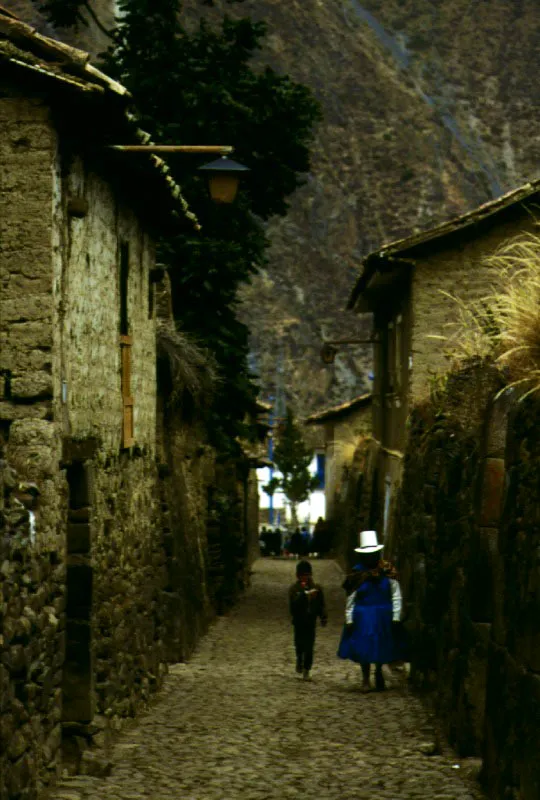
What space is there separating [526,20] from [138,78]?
295 feet

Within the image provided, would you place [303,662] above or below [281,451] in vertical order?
below

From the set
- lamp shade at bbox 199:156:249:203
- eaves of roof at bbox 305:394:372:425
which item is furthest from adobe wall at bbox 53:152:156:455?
eaves of roof at bbox 305:394:372:425

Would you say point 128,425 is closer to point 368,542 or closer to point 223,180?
point 223,180

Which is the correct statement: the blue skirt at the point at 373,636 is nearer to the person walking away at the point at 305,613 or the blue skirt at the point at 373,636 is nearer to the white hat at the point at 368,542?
the white hat at the point at 368,542

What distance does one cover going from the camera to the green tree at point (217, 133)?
2342cm

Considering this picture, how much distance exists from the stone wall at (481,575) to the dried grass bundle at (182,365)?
3.54m

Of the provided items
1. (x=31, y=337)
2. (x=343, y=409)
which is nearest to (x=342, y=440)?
(x=343, y=409)

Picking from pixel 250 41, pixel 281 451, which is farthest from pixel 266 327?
pixel 250 41

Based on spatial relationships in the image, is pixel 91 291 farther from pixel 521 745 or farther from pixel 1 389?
pixel 521 745

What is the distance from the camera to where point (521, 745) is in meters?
8.16

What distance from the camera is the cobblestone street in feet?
33.3

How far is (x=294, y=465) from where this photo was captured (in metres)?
68.5

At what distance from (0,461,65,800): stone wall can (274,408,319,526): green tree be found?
56.9 metres

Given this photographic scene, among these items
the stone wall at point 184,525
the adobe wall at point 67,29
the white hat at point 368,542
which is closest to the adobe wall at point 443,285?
the stone wall at point 184,525
